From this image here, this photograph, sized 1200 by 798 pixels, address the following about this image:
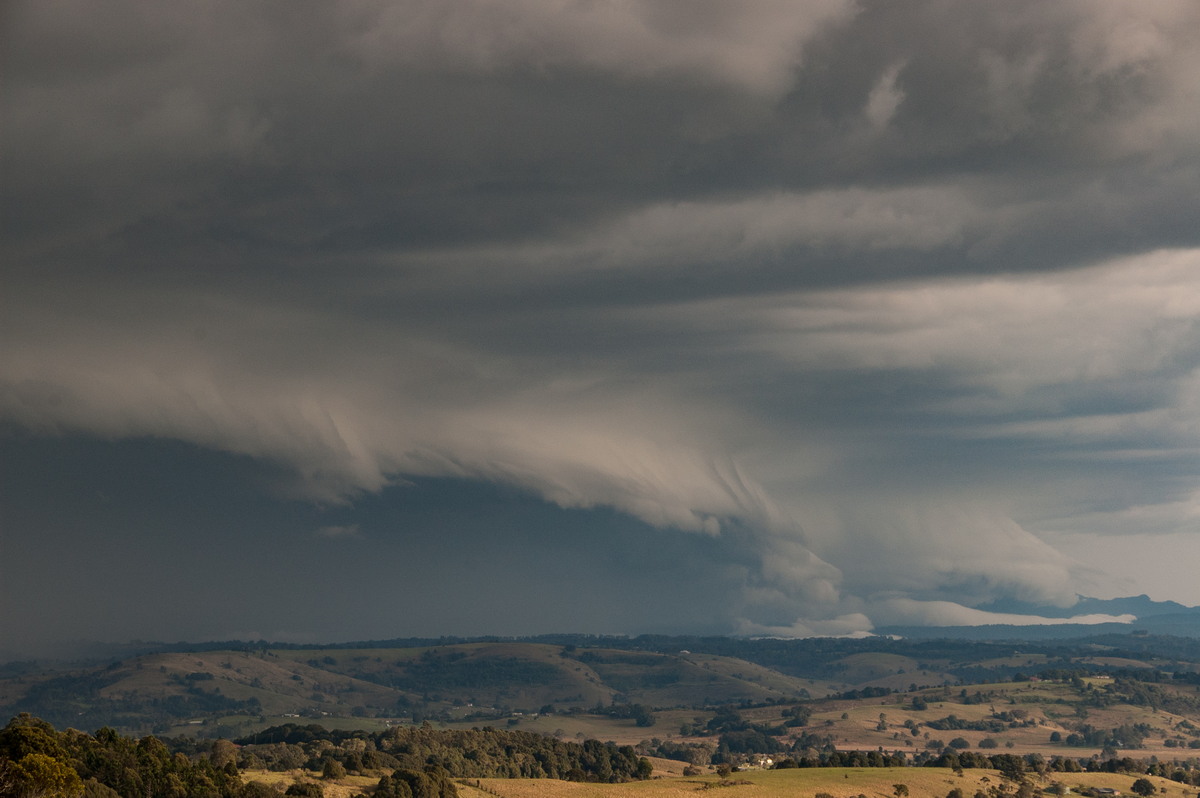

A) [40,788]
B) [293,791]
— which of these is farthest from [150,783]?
[40,788]

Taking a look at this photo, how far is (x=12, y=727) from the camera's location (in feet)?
546

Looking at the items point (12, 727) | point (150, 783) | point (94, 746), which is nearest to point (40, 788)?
point (12, 727)

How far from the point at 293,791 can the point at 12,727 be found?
48721 mm

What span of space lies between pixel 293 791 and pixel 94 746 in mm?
33553

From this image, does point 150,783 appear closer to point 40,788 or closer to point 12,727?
point 12,727

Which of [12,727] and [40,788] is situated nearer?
[40,788]

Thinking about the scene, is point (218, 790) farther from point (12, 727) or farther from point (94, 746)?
point (12, 727)

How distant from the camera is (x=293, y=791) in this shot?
198125 mm

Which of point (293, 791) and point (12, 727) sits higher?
point (12, 727)

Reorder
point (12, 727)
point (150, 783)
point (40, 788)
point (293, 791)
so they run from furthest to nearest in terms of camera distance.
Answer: point (293, 791) → point (150, 783) → point (12, 727) → point (40, 788)

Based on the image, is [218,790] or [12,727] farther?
[218,790]

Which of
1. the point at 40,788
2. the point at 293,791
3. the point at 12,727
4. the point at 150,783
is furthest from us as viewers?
the point at 293,791

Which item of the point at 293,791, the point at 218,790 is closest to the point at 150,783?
the point at 218,790

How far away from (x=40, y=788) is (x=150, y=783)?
42.2m
